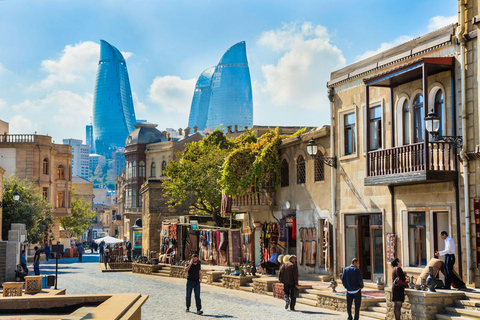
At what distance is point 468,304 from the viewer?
14.6 meters

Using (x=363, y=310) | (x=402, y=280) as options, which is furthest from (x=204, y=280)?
(x=402, y=280)

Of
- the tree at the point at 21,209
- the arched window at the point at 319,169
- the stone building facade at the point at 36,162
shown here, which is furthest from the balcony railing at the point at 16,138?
the arched window at the point at 319,169

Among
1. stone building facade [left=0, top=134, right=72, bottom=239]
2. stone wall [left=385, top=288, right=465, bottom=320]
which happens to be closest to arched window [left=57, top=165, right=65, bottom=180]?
stone building facade [left=0, top=134, right=72, bottom=239]

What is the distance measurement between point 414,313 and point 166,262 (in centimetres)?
2361

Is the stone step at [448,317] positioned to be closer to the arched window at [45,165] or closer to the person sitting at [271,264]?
the person sitting at [271,264]

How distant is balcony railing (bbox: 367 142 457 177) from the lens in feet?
56.1

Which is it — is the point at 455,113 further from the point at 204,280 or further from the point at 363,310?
the point at 204,280

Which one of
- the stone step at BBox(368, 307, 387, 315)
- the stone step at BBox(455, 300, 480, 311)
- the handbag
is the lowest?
the stone step at BBox(368, 307, 387, 315)

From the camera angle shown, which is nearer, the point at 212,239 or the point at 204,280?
the point at 204,280

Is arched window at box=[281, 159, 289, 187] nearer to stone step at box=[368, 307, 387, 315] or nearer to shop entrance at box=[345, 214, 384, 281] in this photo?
shop entrance at box=[345, 214, 384, 281]

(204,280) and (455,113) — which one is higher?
(455,113)

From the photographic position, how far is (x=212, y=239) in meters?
34.2

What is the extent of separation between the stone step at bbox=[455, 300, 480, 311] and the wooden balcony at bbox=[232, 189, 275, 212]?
13621 mm

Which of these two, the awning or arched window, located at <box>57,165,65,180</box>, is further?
arched window, located at <box>57,165,65,180</box>
